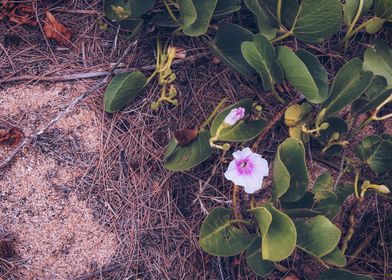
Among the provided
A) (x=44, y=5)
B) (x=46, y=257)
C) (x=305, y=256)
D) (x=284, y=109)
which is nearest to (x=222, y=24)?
(x=284, y=109)

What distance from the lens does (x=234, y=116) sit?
1400mm

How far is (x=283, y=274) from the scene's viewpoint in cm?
159

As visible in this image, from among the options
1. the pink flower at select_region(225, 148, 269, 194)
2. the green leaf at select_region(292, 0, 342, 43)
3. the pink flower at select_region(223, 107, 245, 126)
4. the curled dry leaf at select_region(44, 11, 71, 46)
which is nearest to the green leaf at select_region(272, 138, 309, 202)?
the pink flower at select_region(225, 148, 269, 194)

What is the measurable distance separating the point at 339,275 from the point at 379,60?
28.8 inches

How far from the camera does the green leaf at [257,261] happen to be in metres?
1.46

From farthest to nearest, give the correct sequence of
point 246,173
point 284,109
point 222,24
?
point 284,109 < point 222,24 < point 246,173

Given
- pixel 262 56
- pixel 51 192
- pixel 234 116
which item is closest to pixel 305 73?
pixel 262 56

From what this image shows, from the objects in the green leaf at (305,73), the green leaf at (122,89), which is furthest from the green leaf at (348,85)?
the green leaf at (122,89)

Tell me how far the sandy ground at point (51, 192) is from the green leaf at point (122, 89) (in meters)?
0.10

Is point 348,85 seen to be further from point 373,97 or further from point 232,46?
point 232,46

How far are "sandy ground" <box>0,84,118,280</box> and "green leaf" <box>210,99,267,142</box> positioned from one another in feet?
1.39

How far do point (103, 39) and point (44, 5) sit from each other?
233mm

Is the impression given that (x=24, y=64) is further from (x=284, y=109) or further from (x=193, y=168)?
(x=284, y=109)

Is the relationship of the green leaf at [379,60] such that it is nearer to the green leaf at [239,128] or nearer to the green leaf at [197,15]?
the green leaf at [239,128]
